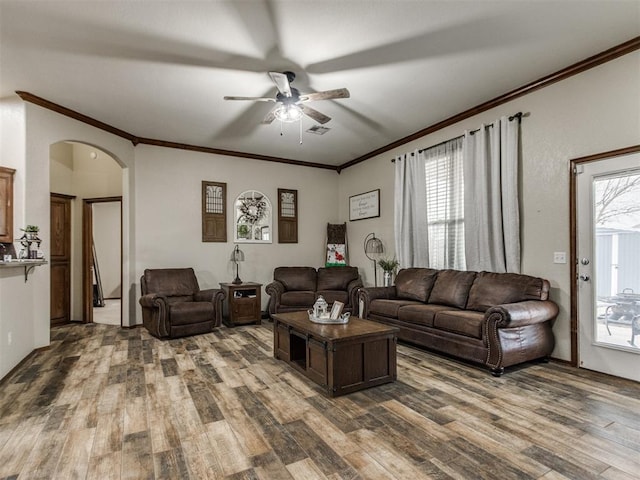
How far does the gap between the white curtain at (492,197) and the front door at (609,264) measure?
0.64m

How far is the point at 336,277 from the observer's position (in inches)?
251

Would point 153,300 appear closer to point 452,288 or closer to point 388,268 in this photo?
point 388,268

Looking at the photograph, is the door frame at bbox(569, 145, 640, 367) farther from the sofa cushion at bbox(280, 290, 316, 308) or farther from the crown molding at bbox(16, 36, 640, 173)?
the sofa cushion at bbox(280, 290, 316, 308)

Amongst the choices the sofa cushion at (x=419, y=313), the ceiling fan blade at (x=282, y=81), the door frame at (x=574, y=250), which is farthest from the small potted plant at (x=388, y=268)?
the ceiling fan blade at (x=282, y=81)

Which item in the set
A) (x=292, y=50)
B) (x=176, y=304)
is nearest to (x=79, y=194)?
(x=176, y=304)

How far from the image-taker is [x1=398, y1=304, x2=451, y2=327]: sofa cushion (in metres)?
3.94

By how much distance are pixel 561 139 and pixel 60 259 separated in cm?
737

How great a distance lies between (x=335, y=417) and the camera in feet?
8.15

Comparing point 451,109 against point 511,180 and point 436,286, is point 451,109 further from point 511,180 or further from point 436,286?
point 436,286

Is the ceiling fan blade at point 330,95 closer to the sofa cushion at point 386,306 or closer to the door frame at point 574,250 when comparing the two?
the door frame at point 574,250

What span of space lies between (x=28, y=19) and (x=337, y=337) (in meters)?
3.52

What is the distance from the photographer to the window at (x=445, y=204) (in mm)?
4746

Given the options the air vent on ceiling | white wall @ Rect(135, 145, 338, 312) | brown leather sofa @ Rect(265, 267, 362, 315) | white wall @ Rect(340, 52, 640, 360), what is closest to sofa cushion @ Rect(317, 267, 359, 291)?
brown leather sofa @ Rect(265, 267, 362, 315)

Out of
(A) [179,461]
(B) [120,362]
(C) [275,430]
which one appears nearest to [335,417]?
(C) [275,430]
